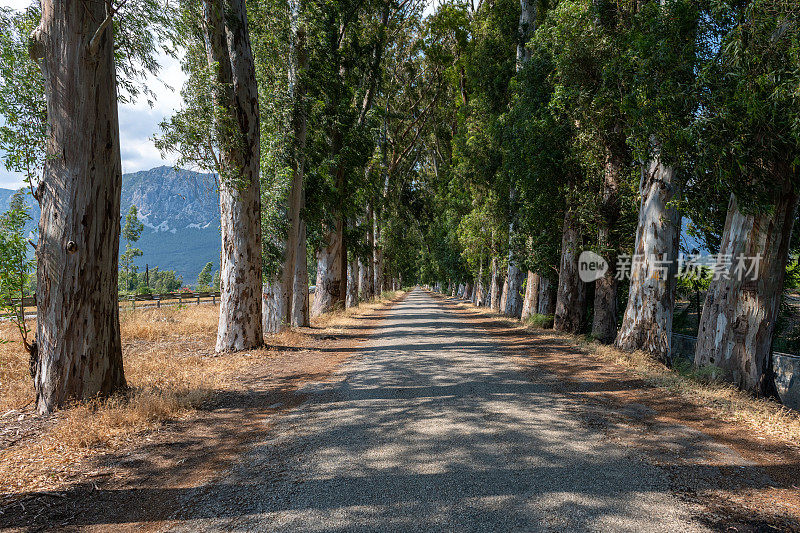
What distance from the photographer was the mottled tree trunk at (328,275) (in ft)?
65.9

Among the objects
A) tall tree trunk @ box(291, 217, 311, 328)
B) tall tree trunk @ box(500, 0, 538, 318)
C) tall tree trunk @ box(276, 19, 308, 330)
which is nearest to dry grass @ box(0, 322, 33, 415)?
tall tree trunk @ box(276, 19, 308, 330)

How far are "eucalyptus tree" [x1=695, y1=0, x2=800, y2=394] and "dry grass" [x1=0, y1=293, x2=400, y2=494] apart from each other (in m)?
9.31

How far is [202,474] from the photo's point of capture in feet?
13.7

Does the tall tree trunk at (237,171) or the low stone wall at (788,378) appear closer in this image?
the tall tree trunk at (237,171)

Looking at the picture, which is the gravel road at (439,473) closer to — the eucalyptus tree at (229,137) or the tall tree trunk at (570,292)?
the eucalyptus tree at (229,137)

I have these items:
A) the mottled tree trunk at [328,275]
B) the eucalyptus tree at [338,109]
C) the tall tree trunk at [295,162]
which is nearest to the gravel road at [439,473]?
the tall tree trunk at [295,162]

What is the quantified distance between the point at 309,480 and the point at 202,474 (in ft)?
3.69

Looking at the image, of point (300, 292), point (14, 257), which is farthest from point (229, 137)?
point (300, 292)

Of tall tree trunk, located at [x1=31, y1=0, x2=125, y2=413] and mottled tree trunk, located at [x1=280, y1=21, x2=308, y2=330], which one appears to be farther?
mottled tree trunk, located at [x1=280, y1=21, x2=308, y2=330]

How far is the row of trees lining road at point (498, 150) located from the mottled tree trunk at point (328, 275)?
93 mm

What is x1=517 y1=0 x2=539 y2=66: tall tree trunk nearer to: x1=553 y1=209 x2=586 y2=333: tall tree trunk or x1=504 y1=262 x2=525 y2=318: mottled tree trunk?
x1=553 y1=209 x2=586 y2=333: tall tree trunk

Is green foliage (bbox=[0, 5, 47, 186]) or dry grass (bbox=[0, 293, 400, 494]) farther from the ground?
green foliage (bbox=[0, 5, 47, 186])

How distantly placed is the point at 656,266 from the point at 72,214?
37.6ft

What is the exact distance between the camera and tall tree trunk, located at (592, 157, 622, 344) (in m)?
13.0
